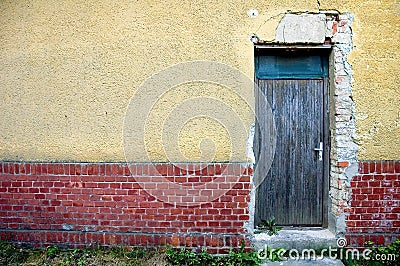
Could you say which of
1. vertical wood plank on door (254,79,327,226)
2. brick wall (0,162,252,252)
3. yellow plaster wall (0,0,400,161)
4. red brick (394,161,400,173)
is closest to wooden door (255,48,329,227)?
vertical wood plank on door (254,79,327,226)

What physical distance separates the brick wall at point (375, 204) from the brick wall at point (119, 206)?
1.25 meters

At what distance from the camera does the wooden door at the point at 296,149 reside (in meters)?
4.02

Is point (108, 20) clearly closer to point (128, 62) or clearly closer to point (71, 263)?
point (128, 62)

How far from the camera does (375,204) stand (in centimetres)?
374

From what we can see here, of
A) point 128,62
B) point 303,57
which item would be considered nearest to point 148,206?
point 128,62

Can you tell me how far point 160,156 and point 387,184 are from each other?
2609 mm

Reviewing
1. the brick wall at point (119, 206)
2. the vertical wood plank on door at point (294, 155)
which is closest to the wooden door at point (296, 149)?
the vertical wood plank on door at point (294, 155)

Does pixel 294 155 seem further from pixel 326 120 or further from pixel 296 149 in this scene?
pixel 326 120

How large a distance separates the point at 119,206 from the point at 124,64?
5.45 ft

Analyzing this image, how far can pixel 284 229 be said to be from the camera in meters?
4.07

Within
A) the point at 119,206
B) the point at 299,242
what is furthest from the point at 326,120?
the point at 119,206

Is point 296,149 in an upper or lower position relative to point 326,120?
lower

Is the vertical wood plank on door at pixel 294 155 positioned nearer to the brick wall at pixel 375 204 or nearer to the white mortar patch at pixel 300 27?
the brick wall at pixel 375 204

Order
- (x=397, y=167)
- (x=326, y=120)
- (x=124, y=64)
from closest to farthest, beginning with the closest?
(x=397, y=167), (x=124, y=64), (x=326, y=120)
